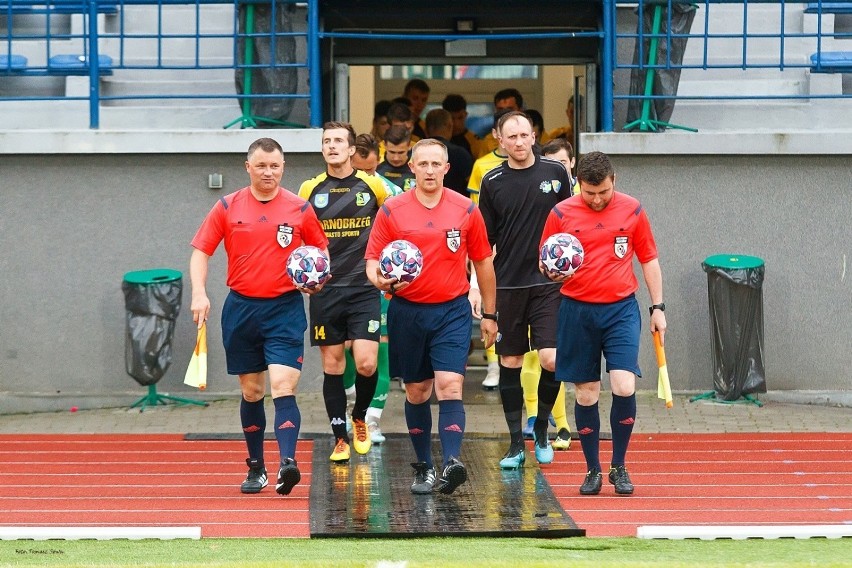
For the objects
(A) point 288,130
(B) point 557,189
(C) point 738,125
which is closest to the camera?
(B) point 557,189

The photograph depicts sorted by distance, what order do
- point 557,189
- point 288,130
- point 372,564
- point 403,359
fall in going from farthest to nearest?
point 288,130 < point 557,189 < point 403,359 < point 372,564

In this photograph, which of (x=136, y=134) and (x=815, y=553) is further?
(x=136, y=134)

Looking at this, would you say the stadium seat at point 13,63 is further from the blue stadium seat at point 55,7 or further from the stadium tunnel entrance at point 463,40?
the stadium tunnel entrance at point 463,40

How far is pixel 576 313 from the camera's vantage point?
8.78m

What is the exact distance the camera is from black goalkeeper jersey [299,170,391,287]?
9578mm

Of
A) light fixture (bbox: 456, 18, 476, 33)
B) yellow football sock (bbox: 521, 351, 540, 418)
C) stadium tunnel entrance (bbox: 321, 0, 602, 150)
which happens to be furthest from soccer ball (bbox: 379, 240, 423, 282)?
light fixture (bbox: 456, 18, 476, 33)

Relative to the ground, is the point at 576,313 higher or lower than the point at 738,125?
lower

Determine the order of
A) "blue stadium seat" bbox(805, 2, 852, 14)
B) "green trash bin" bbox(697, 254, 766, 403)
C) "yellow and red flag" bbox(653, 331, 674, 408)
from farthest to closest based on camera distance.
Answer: "blue stadium seat" bbox(805, 2, 852, 14) → "green trash bin" bbox(697, 254, 766, 403) → "yellow and red flag" bbox(653, 331, 674, 408)

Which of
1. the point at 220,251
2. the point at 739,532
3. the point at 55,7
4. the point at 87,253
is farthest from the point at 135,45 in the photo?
the point at 739,532

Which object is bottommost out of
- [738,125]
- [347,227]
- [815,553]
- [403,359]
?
[815,553]

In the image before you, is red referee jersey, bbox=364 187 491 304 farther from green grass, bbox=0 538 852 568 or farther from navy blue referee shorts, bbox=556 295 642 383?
green grass, bbox=0 538 852 568

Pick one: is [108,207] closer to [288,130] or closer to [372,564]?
[288,130]

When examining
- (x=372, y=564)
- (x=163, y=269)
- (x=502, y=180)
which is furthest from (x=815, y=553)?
(x=163, y=269)

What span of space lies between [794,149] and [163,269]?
17.7 ft
